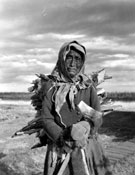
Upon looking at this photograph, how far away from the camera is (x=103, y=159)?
2723 millimetres

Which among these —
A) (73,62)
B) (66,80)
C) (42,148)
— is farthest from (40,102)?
(42,148)

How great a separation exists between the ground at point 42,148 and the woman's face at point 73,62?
2789 millimetres

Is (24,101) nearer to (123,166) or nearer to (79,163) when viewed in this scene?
(123,166)

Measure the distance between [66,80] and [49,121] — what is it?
1.36 feet

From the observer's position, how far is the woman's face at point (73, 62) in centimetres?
264

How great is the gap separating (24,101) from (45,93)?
1943 centimetres

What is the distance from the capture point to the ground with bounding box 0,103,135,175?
5414 millimetres

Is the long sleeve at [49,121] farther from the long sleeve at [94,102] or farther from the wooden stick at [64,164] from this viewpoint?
the long sleeve at [94,102]

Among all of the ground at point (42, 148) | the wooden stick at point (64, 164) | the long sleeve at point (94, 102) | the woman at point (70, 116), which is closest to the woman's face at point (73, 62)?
the woman at point (70, 116)

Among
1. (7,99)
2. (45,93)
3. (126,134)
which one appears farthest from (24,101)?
(45,93)

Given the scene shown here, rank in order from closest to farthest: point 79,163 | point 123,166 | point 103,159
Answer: point 79,163 → point 103,159 → point 123,166

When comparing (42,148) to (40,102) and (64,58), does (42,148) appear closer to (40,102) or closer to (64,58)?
(40,102)

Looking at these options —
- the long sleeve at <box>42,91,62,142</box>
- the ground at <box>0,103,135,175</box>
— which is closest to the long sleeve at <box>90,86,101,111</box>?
the long sleeve at <box>42,91,62,142</box>

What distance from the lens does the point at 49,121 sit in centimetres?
255
